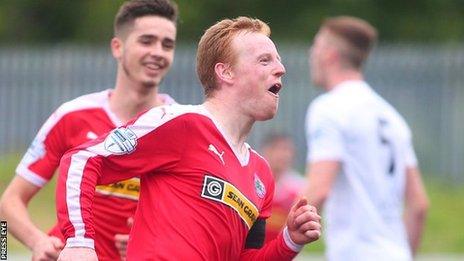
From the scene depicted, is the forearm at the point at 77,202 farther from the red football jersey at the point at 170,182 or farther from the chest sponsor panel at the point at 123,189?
the chest sponsor panel at the point at 123,189

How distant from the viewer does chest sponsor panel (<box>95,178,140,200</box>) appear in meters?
7.62

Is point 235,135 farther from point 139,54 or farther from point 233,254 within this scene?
point 139,54

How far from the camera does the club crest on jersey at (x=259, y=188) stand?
21.9ft

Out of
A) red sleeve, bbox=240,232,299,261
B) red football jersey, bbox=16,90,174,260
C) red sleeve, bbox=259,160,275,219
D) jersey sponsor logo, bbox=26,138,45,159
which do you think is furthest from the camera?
jersey sponsor logo, bbox=26,138,45,159

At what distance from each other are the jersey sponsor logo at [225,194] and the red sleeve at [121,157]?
18 cm

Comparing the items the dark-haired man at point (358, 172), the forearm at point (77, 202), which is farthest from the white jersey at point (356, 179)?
the forearm at point (77, 202)

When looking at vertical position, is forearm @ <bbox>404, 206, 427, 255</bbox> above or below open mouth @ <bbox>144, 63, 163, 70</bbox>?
below

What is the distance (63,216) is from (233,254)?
770 mm

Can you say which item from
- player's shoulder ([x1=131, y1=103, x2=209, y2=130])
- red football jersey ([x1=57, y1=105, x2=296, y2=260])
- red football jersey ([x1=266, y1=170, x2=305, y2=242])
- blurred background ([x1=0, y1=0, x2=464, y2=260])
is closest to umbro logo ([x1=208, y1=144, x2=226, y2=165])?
red football jersey ([x1=57, y1=105, x2=296, y2=260])

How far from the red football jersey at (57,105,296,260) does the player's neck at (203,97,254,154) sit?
41 millimetres

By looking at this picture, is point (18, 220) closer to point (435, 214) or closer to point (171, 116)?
point (171, 116)

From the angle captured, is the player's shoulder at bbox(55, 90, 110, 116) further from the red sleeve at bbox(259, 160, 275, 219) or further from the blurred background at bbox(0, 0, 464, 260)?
the blurred background at bbox(0, 0, 464, 260)

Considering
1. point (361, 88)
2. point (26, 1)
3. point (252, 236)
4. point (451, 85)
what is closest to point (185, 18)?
point (26, 1)

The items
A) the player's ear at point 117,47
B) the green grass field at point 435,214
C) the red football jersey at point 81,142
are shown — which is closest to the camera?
the red football jersey at point 81,142
